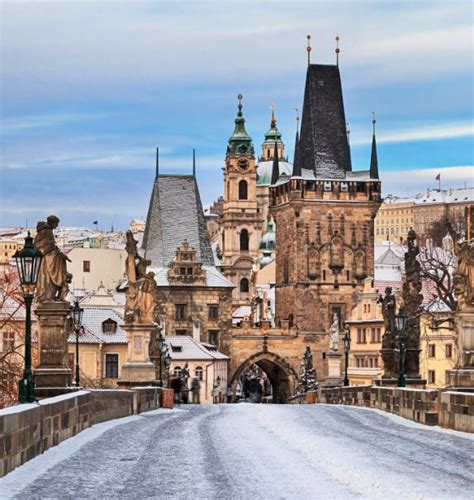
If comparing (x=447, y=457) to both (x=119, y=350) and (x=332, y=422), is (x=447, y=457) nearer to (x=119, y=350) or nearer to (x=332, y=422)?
(x=332, y=422)

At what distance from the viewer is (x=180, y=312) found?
112250 mm

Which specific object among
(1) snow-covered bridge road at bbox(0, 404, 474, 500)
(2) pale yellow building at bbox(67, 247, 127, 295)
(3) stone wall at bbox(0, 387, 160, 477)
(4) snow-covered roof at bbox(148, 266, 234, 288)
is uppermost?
(2) pale yellow building at bbox(67, 247, 127, 295)

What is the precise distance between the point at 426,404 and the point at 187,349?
77527 mm

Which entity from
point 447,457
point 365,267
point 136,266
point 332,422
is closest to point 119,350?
point 365,267

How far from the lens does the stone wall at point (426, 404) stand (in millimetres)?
22781

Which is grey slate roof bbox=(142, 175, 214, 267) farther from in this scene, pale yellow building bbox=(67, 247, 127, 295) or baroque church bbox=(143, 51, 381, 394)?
pale yellow building bbox=(67, 247, 127, 295)

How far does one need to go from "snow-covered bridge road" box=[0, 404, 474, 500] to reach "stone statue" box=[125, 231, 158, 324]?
12.7m

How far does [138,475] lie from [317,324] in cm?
10037

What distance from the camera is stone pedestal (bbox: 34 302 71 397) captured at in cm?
2430

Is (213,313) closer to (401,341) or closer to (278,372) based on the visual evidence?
(278,372)

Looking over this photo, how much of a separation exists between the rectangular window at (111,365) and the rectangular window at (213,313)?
2598 centimetres

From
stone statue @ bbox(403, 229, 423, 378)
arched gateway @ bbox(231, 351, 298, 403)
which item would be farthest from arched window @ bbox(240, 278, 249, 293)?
stone statue @ bbox(403, 229, 423, 378)

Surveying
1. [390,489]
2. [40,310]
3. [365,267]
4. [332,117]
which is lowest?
[390,489]

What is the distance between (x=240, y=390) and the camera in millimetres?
138125
